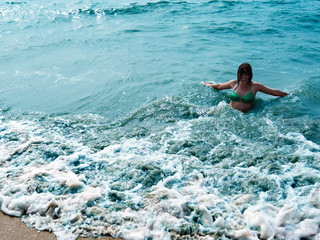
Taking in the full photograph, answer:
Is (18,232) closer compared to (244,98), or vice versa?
(18,232)

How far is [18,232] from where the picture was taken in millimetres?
3348

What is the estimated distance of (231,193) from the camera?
3953 mm

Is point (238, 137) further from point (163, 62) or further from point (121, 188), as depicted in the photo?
point (163, 62)

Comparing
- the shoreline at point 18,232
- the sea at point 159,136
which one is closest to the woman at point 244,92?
the sea at point 159,136

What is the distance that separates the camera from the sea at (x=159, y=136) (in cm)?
354

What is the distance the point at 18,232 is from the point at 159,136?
8.95ft

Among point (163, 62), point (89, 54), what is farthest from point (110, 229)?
point (89, 54)

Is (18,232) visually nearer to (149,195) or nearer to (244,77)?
(149,195)

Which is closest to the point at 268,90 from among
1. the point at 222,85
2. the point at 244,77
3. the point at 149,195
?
the point at 244,77

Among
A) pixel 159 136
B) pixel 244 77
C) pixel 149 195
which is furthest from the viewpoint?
pixel 244 77

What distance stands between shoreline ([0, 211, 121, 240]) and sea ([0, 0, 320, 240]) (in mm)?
72

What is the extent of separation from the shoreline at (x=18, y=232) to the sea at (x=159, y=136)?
0.24 ft

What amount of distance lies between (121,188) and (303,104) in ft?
14.9

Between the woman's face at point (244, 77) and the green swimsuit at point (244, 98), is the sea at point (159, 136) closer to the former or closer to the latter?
the green swimsuit at point (244, 98)
